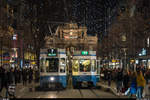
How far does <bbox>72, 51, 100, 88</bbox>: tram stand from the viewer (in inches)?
1025

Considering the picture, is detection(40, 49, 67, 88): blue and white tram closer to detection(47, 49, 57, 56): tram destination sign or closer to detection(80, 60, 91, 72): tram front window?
detection(47, 49, 57, 56): tram destination sign

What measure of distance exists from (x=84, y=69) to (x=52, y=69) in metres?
3.21

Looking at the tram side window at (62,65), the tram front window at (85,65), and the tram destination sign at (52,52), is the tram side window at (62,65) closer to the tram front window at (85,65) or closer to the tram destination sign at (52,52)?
the tram destination sign at (52,52)

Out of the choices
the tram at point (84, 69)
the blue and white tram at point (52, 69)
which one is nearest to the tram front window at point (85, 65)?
the tram at point (84, 69)

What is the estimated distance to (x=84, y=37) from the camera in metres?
59.9

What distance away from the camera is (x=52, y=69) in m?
24.9

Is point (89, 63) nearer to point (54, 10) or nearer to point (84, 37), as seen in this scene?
point (54, 10)

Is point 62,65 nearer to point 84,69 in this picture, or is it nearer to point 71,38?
point 84,69

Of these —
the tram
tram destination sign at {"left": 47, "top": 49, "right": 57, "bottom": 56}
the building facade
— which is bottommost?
the tram

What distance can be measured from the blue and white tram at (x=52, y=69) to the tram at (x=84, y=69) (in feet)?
5.40

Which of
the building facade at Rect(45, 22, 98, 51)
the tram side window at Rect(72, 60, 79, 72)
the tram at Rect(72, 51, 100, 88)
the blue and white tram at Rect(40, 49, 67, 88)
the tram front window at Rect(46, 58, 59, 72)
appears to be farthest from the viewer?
the building facade at Rect(45, 22, 98, 51)

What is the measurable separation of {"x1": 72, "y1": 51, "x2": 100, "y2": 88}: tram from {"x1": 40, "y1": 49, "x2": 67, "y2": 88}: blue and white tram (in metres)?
1.65

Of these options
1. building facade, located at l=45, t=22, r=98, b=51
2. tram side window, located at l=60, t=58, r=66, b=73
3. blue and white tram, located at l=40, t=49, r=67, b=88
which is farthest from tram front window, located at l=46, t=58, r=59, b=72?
building facade, located at l=45, t=22, r=98, b=51

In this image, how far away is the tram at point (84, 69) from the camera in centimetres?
2605
